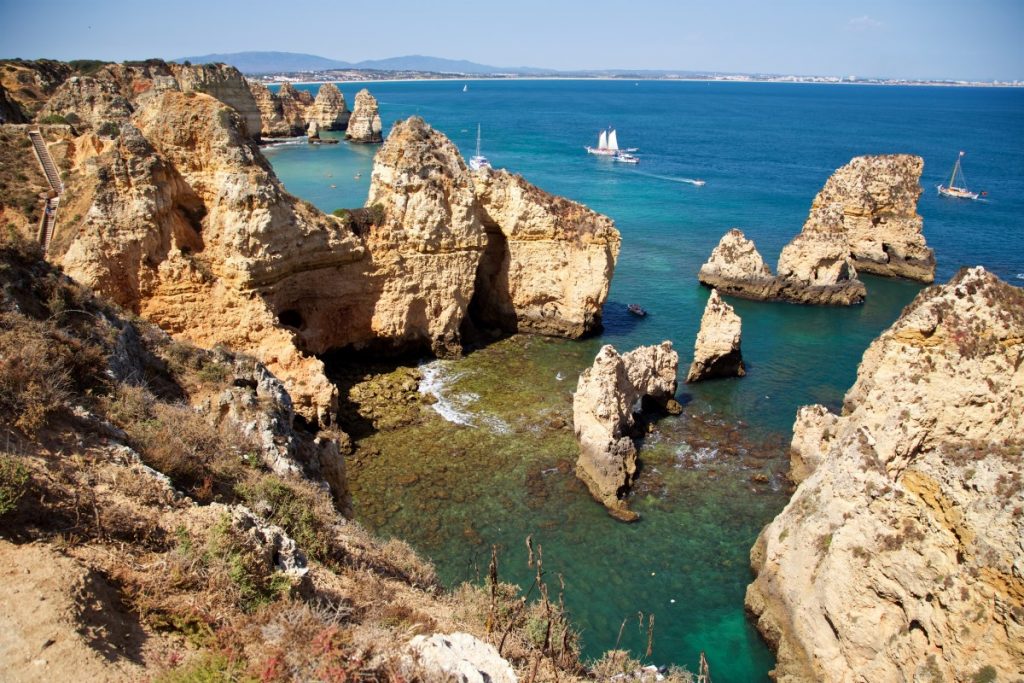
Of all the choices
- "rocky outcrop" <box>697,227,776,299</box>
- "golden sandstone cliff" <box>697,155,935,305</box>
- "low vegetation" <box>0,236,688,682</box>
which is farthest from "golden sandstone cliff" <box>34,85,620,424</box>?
"golden sandstone cliff" <box>697,155,935,305</box>

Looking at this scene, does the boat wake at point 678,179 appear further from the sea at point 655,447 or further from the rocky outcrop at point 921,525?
the rocky outcrop at point 921,525

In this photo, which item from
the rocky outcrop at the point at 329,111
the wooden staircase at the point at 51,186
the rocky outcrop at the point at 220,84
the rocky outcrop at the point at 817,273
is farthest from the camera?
the rocky outcrop at the point at 329,111

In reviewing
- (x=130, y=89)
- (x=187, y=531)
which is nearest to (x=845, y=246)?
(x=187, y=531)

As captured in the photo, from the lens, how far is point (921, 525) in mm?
11625

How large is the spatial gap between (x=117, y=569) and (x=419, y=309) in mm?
21087

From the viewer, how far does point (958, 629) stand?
10.6 metres

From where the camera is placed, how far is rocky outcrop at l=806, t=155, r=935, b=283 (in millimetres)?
44031

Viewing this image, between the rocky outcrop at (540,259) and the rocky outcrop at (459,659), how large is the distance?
23.8m

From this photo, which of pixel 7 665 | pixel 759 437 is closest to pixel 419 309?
pixel 759 437

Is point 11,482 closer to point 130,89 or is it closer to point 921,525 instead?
point 921,525

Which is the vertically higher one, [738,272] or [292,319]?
[738,272]

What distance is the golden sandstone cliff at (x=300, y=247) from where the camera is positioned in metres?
21.2

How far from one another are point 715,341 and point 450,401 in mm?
10821

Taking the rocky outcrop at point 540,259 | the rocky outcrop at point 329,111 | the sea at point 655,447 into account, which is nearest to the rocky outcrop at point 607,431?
the sea at point 655,447
